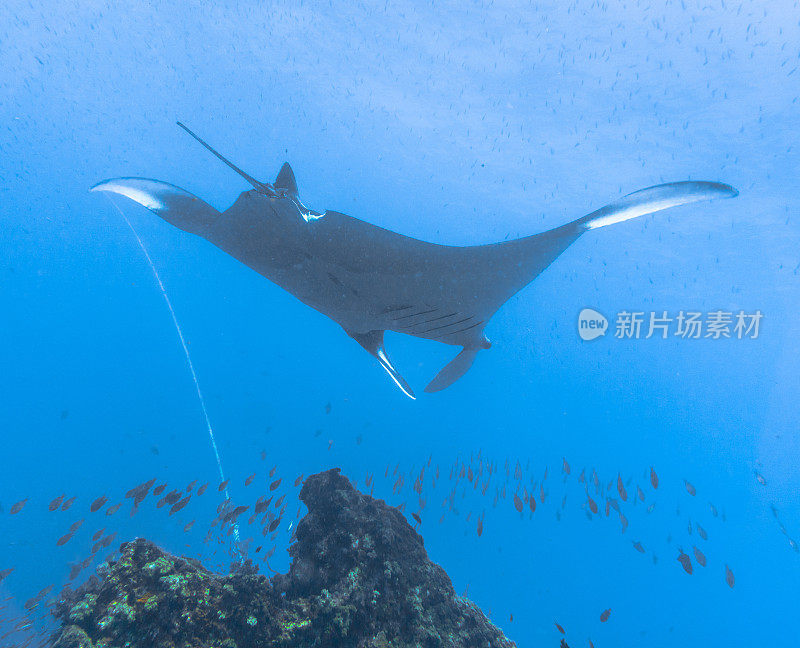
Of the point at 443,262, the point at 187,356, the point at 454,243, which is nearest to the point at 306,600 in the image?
the point at 443,262

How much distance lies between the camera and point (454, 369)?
17.5 ft

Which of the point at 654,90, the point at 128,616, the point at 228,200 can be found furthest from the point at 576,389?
the point at 128,616

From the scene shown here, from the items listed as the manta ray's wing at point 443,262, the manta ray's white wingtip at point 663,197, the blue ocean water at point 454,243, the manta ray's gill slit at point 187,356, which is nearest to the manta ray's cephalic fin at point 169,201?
the manta ray's wing at point 443,262

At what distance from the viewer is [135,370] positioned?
2562cm

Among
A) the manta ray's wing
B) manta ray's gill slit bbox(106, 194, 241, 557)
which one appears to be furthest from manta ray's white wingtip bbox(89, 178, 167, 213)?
manta ray's gill slit bbox(106, 194, 241, 557)

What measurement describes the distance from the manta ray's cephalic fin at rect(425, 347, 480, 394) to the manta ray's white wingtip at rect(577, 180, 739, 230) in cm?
254

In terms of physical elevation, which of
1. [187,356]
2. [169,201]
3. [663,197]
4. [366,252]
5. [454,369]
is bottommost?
[187,356]

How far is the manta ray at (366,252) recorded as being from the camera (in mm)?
3084

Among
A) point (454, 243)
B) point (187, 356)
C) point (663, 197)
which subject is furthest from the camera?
point (187, 356)

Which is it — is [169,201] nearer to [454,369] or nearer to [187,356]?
[454,369]

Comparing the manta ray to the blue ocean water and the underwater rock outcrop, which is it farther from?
the blue ocean water

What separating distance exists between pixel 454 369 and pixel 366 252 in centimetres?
252

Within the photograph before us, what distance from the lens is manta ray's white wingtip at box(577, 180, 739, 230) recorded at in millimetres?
2680

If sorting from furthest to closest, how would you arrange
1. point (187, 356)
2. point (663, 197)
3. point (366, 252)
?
point (187, 356)
point (366, 252)
point (663, 197)
